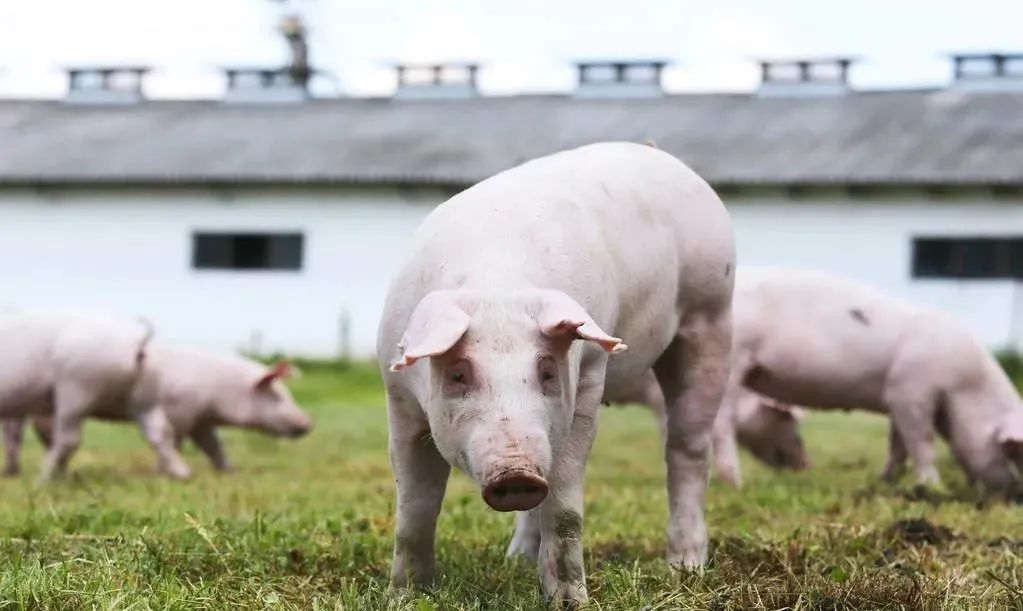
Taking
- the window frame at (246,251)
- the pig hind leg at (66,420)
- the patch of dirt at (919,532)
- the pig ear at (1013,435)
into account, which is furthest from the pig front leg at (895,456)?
the window frame at (246,251)

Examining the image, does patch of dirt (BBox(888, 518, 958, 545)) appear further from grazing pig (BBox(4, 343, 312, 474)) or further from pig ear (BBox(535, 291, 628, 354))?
grazing pig (BBox(4, 343, 312, 474))

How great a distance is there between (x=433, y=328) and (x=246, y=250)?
20.5 m

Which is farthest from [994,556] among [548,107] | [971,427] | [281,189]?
[548,107]

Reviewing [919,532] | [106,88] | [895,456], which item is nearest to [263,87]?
[106,88]

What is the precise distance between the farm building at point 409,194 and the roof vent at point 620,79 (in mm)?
576

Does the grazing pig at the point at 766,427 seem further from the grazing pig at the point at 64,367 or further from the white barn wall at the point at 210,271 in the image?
the white barn wall at the point at 210,271

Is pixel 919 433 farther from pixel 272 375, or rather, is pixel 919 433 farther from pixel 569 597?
pixel 569 597

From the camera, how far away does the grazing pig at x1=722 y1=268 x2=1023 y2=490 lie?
29.2 feet

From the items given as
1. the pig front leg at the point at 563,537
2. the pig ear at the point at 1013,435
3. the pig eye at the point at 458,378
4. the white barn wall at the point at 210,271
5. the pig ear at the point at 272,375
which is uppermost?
the pig eye at the point at 458,378

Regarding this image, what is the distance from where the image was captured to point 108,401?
10.0 m

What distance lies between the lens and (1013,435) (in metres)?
8.38

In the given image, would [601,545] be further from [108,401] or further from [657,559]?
[108,401]

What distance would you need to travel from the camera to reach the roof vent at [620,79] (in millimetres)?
27062

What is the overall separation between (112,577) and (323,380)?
16.6 metres
